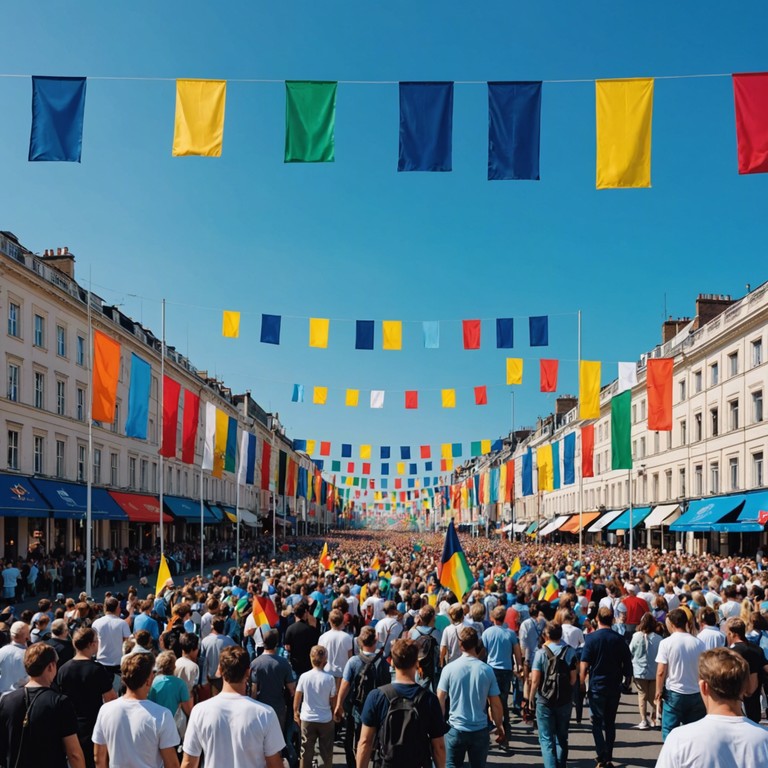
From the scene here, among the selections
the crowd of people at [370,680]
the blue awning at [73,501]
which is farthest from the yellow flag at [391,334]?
the blue awning at [73,501]

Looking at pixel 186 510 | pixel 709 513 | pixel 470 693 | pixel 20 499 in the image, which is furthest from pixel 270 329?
pixel 186 510

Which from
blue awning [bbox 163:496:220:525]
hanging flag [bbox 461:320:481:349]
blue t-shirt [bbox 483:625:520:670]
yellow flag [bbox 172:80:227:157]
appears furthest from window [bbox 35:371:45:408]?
blue t-shirt [bbox 483:625:520:670]

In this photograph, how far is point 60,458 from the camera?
38.6 metres

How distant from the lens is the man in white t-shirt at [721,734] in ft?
13.3

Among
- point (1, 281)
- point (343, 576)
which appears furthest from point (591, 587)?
point (1, 281)

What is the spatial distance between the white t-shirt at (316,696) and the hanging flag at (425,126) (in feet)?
30.3

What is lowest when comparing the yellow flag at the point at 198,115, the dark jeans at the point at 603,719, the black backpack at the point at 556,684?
the dark jeans at the point at 603,719

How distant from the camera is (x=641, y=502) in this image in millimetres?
53312

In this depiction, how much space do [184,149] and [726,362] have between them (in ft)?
110

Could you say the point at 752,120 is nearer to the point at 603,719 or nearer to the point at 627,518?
the point at 603,719

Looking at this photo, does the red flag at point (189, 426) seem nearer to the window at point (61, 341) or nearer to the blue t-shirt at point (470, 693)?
the window at point (61, 341)

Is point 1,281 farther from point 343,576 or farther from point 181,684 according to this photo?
point 181,684

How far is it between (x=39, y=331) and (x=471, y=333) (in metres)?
20.0

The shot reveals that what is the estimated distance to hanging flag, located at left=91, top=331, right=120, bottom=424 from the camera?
2138 centimetres
